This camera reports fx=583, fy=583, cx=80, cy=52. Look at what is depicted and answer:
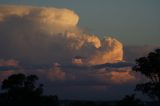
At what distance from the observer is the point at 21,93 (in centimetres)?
11019

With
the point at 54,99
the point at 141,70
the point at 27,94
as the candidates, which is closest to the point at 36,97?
the point at 27,94

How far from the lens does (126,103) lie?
3991 inches

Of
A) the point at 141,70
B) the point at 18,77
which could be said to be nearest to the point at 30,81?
the point at 18,77

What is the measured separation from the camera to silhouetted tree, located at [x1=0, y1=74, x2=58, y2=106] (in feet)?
360

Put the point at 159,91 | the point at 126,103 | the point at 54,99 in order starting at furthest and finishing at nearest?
the point at 54,99 → the point at 126,103 → the point at 159,91

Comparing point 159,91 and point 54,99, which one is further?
point 54,99

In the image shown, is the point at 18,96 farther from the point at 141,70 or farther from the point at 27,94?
the point at 141,70

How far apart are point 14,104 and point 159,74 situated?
32.1 m

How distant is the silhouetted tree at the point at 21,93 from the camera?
109625 mm

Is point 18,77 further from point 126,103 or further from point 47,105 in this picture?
point 126,103

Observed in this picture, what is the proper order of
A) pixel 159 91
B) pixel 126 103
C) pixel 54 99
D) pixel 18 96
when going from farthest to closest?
pixel 54 99 → pixel 18 96 → pixel 126 103 → pixel 159 91

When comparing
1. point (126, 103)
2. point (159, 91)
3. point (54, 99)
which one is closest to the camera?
point (159, 91)

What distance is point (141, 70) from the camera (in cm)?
9112

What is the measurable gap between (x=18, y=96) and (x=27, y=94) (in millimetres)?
1967
